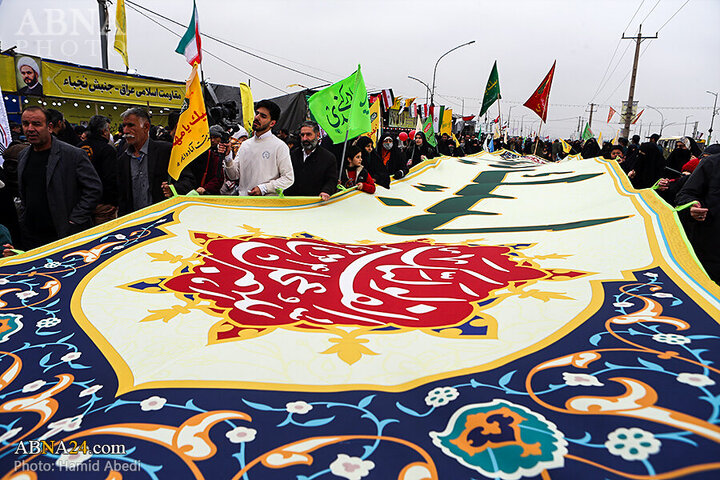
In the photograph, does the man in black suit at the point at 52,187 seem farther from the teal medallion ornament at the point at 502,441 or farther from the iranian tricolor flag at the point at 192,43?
the teal medallion ornament at the point at 502,441

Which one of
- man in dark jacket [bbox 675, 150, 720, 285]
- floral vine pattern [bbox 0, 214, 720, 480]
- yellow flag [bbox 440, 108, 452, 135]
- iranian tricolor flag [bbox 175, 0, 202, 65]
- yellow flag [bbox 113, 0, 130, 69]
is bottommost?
floral vine pattern [bbox 0, 214, 720, 480]

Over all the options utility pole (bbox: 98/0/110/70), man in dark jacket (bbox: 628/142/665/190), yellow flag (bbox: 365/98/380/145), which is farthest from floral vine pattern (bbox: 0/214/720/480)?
utility pole (bbox: 98/0/110/70)

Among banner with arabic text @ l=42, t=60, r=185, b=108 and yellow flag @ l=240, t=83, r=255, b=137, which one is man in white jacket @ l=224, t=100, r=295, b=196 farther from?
banner with arabic text @ l=42, t=60, r=185, b=108

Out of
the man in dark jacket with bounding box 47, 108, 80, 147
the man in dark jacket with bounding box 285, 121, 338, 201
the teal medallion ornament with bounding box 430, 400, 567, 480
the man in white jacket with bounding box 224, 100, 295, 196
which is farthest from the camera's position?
the man in dark jacket with bounding box 47, 108, 80, 147

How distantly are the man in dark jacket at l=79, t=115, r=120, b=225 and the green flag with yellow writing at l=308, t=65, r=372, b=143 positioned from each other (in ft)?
7.61

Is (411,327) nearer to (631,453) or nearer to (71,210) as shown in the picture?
(631,453)

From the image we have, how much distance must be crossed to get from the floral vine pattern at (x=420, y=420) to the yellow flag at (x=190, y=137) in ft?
7.93

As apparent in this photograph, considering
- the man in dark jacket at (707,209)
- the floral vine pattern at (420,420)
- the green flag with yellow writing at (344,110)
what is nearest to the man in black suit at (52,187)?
the floral vine pattern at (420,420)

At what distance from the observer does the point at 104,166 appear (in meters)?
4.50

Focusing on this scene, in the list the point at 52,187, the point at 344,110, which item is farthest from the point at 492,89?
the point at 52,187

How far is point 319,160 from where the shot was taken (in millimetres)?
4895

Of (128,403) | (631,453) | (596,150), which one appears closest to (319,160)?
(128,403)

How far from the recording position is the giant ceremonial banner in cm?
115

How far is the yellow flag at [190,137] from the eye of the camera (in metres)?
3.86
